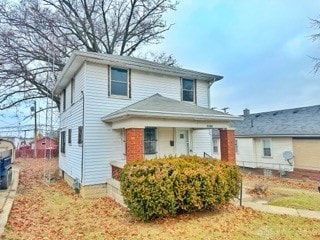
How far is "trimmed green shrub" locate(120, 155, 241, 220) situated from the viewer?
20.9ft

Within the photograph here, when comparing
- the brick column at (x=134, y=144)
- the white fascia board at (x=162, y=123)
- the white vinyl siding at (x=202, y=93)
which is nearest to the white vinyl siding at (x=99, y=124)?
the white fascia board at (x=162, y=123)

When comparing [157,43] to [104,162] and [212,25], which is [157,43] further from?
[104,162]

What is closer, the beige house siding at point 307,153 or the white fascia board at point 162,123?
the white fascia board at point 162,123

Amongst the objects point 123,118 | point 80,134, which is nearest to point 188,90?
point 123,118

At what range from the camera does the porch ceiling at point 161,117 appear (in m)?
9.35

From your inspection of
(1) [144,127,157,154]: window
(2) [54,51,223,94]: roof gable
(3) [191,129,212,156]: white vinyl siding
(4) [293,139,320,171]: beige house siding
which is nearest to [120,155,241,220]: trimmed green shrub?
(1) [144,127,157,154]: window

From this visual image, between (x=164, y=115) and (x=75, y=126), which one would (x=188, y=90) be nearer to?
(x=164, y=115)

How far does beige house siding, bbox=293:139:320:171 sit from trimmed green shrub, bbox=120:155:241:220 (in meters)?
14.8

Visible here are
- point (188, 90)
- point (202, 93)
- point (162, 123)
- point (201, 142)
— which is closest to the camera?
point (162, 123)

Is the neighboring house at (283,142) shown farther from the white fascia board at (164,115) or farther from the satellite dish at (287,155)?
the white fascia board at (164,115)

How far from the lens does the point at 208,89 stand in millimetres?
14836

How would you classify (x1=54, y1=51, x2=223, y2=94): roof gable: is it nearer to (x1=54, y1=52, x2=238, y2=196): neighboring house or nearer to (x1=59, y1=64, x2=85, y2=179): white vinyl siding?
(x1=54, y1=52, x2=238, y2=196): neighboring house

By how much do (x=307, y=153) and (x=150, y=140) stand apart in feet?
45.5

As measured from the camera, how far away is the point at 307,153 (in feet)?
62.7
